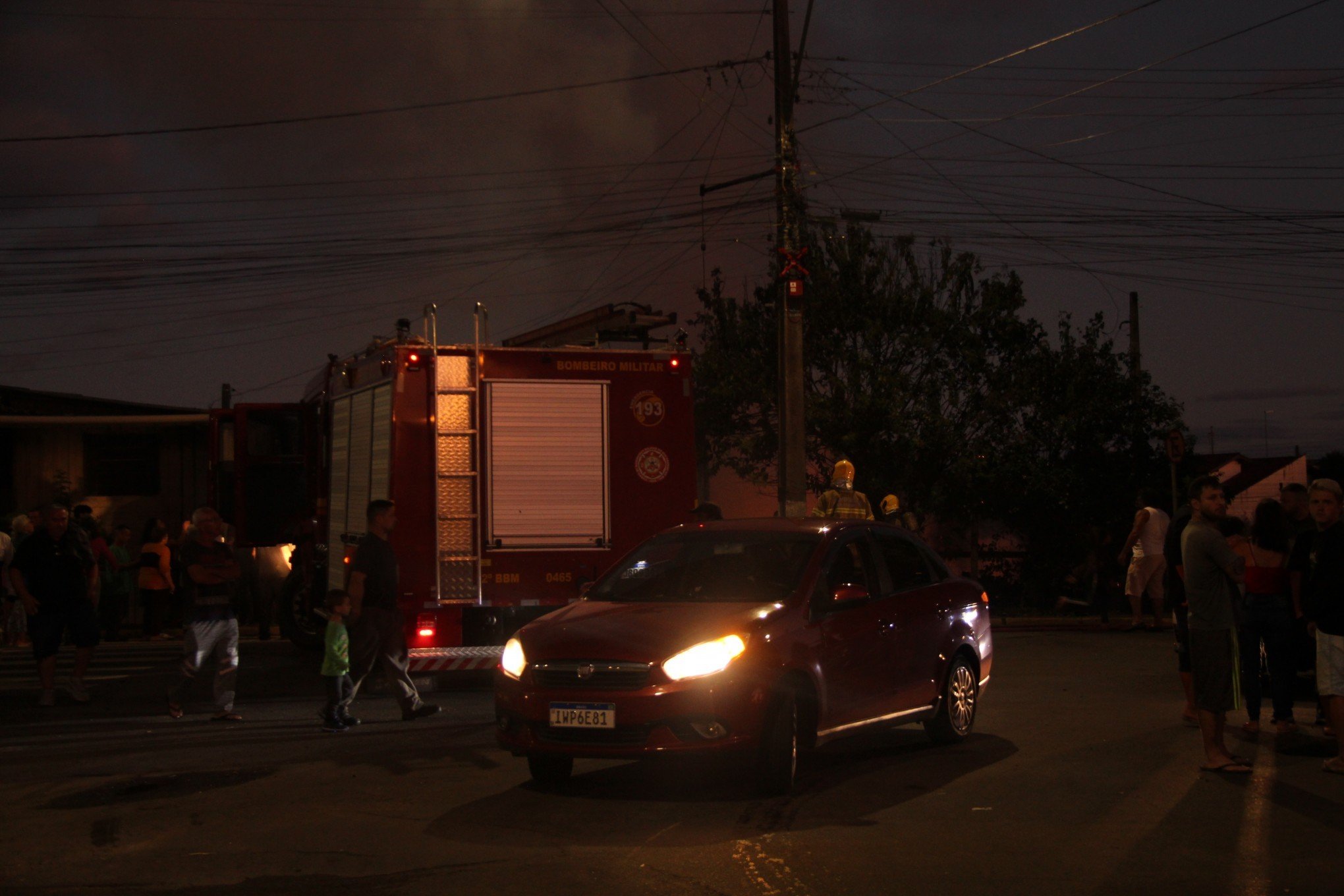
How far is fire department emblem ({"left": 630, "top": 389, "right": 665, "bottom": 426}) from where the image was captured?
13289 mm

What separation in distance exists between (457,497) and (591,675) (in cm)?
516

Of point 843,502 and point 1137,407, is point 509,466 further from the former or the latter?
point 1137,407

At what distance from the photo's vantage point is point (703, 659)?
301 inches

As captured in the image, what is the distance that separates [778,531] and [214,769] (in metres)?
3.86

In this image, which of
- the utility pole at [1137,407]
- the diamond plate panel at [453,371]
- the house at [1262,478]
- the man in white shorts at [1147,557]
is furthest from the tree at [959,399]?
the house at [1262,478]

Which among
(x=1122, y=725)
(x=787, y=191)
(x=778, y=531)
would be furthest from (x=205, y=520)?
(x=787, y=191)

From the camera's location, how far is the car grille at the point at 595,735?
24.9 feet

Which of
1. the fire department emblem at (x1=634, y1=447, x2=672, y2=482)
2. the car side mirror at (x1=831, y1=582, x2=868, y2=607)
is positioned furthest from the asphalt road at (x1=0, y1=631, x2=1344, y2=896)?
the fire department emblem at (x1=634, y1=447, x2=672, y2=482)

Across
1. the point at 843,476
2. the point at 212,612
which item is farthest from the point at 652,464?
the point at 212,612

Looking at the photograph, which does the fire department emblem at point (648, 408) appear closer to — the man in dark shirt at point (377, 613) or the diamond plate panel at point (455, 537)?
the diamond plate panel at point (455, 537)

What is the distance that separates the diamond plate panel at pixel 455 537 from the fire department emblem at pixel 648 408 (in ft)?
6.09

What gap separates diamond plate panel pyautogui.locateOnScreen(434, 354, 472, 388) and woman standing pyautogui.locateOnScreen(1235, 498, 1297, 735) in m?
6.56

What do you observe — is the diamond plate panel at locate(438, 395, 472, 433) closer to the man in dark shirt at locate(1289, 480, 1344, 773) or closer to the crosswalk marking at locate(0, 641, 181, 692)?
the crosswalk marking at locate(0, 641, 181, 692)

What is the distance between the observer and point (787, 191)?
1891cm
